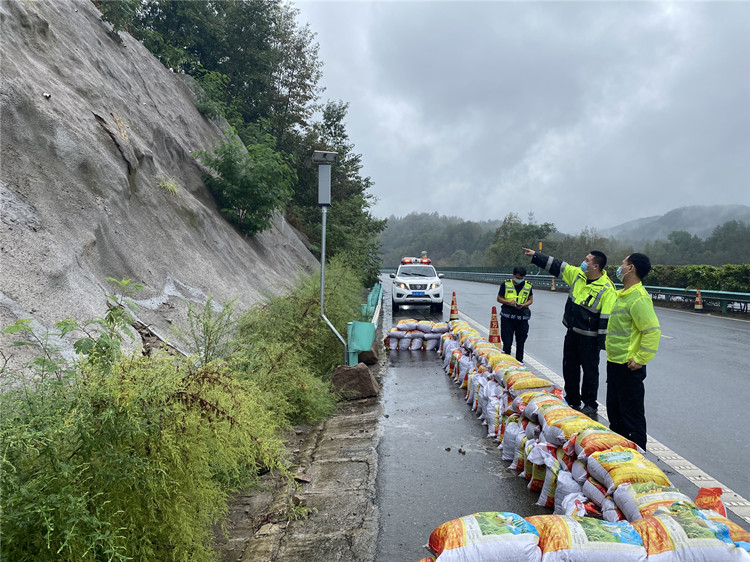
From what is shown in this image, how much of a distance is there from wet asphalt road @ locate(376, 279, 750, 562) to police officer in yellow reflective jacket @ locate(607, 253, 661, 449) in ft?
1.97

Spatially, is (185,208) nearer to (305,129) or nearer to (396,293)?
(396,293)

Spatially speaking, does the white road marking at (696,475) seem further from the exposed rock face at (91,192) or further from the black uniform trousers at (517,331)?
the exposed rock face at (91,192)

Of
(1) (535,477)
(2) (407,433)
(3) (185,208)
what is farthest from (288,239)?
(1) (535,477)

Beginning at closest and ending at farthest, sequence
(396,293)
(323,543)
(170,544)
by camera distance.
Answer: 1. (170,544)
2. (323,543)
3. (396,293)

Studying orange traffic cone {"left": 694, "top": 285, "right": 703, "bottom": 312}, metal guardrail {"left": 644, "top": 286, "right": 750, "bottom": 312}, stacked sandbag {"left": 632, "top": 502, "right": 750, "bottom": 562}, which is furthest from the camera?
orange traffic cone {"left": 694, "top": 285, "right": 703, "bottom": 312}

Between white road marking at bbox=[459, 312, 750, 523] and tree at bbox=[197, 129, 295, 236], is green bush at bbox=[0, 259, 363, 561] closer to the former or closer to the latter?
white road marking at bbox=[459, 312, 750, 523]

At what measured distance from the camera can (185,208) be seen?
1145 centimetres

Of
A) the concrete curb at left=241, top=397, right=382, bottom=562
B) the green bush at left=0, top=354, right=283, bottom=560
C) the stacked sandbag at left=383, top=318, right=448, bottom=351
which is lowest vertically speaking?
the concrete curb at left=241, top=397, right=382, bottom=562

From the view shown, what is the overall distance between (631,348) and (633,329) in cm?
19

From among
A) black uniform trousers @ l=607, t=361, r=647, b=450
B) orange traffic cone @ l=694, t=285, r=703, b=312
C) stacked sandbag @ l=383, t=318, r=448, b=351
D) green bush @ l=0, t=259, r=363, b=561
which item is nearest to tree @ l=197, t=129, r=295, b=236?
stacked sandbag @ l=383, t=318, r=448, b=351

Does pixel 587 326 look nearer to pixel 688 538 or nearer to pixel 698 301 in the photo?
pixel 688 538

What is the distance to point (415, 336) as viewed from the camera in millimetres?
11148

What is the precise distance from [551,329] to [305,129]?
21260mm

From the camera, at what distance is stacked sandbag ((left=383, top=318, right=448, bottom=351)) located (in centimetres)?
1112
